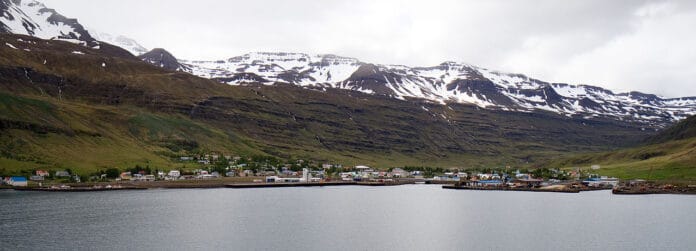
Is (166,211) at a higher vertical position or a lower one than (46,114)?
lower

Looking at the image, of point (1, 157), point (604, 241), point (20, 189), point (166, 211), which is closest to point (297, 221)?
point (166, 211)

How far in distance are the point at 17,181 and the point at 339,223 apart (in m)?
92.6

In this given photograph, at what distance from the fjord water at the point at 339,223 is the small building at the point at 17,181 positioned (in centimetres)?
2064

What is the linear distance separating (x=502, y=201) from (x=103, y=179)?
96.2m

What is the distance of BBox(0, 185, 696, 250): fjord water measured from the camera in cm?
6669

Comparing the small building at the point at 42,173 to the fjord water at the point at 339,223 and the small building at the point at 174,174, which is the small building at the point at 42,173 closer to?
the small building at the point at 174,174

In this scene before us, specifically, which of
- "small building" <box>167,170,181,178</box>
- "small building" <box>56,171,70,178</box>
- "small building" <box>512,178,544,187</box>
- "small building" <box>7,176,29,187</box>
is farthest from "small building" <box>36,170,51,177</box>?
"small building" <box>512,178,544,187</box>

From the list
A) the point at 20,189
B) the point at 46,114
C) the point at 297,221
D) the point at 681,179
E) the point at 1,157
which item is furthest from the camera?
the point at 46,114

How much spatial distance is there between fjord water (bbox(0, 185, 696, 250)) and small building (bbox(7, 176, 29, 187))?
2064 cm

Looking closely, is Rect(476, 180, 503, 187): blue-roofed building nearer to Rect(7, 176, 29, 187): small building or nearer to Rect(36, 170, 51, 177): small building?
Rect(36, 170, 51, 177): small building

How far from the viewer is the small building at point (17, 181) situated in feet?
467

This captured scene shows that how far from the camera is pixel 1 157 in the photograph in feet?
510

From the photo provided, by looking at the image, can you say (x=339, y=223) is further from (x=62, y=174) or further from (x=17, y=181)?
(x=62, y=174)

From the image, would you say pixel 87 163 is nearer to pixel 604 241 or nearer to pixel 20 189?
pixel 20 189
